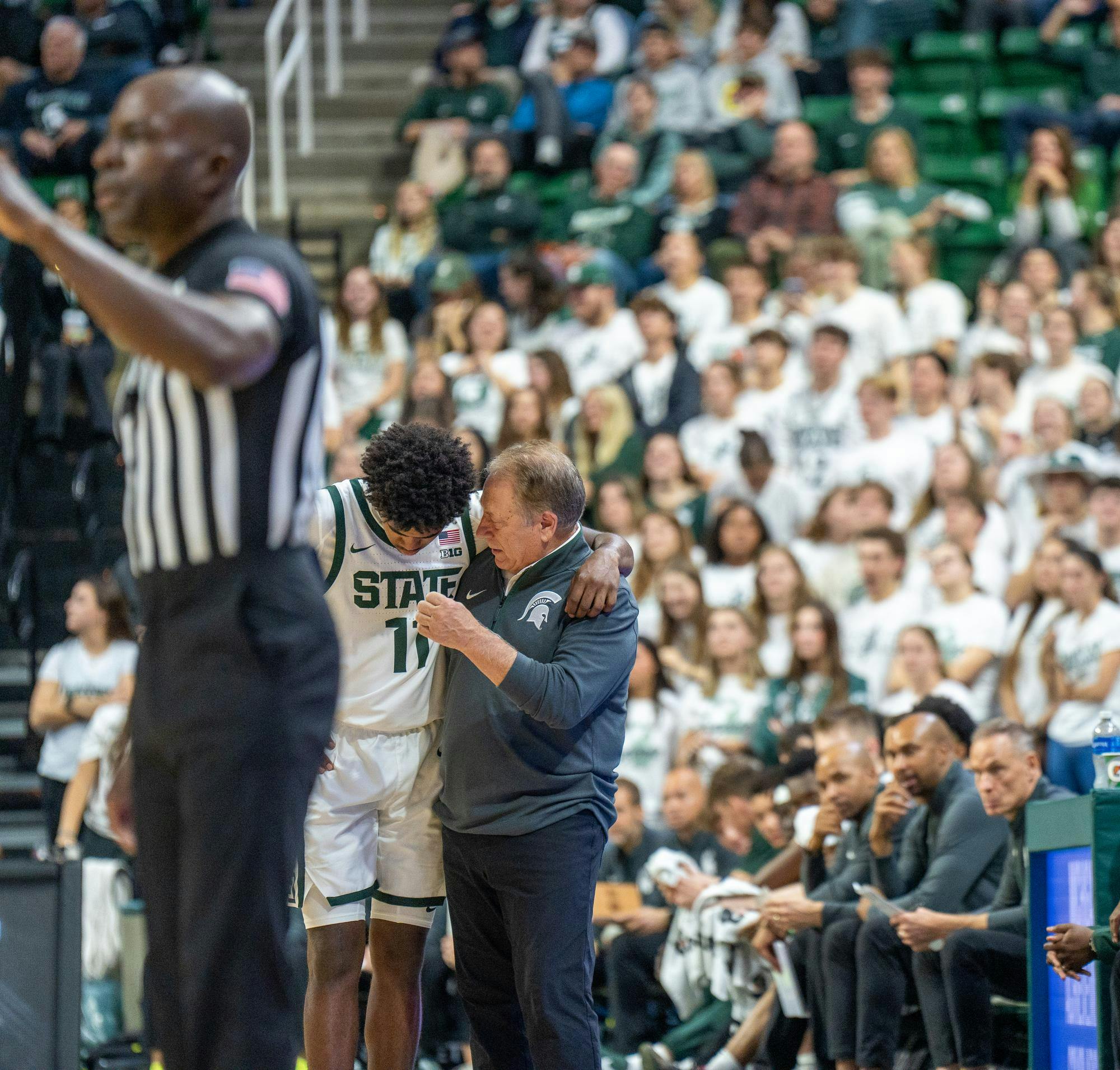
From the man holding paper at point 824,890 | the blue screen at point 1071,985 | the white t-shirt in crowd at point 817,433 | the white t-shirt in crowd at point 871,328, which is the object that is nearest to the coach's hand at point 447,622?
the blue screen at point 1071,985

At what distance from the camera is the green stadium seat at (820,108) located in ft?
40.9

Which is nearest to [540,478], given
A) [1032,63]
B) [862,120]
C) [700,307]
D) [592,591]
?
[592,591]

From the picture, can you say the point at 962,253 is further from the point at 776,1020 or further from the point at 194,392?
the point at 194,392

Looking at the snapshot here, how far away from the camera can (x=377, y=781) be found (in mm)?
4344

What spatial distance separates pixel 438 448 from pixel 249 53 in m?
11.7

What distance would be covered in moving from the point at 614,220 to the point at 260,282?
9229 millimetres

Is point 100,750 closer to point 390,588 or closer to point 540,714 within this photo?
point 390,588

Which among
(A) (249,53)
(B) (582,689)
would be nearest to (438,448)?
(B) (582,689)

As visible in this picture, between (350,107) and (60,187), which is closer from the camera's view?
(60,187)

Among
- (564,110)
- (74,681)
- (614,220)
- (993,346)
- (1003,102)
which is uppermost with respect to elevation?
(564,110)

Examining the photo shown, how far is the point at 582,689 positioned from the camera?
4137mm

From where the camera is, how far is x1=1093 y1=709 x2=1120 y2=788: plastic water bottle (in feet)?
15.2

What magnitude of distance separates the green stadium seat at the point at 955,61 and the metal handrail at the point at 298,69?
15.2 ft

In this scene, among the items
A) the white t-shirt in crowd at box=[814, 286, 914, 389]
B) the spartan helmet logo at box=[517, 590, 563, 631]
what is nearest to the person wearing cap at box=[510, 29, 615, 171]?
the white t-shirt in crowd at box=[814, 286, 914, 389]
